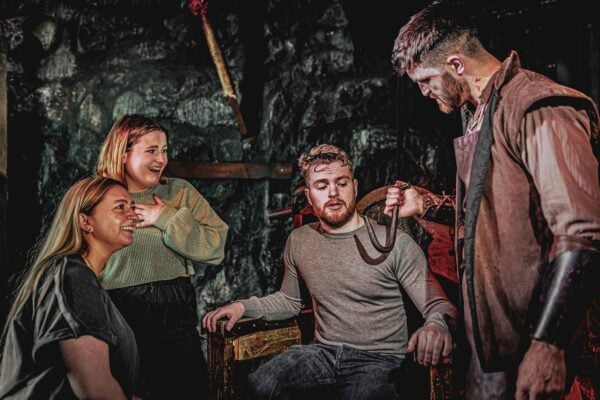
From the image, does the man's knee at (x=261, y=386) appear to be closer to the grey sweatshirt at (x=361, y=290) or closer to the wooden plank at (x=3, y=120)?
the grey sweatshirt at (x=361, y=290)

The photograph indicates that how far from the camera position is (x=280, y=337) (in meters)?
3.71

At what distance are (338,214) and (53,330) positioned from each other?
202 centimetres

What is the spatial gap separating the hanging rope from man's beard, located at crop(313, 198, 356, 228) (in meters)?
1.79

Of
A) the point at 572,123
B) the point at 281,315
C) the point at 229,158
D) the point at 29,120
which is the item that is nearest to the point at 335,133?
the point at 229,158

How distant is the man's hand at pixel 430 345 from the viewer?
8.82 feet

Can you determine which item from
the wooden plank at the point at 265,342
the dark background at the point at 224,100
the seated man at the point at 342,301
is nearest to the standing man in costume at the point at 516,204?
the seated man at the point at 342,301

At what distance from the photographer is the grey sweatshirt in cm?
340

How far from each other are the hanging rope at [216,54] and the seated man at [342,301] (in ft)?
4.87

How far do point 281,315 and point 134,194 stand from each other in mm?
1375

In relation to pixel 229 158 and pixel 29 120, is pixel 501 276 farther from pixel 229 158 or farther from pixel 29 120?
pixel 29 120

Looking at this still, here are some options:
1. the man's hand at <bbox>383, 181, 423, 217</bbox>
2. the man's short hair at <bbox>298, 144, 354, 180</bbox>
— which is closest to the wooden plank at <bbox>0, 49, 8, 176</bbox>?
the man's short hair at <bbox>298, 144, 354, 180</bbox>

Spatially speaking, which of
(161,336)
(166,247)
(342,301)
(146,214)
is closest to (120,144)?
(146,214)

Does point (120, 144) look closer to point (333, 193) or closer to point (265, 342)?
point (333, 193)

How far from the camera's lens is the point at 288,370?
132 inches
